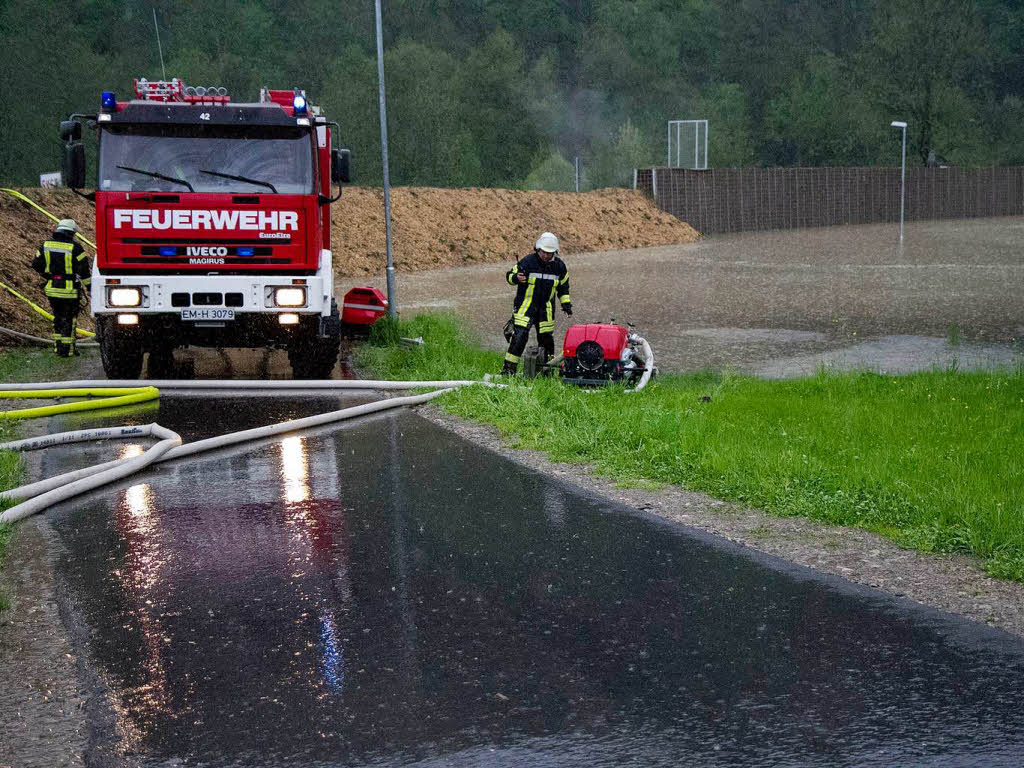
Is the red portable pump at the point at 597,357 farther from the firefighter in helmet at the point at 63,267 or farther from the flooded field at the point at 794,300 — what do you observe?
the firefighter in helmet at the point at 63,267

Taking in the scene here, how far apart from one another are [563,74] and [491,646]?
84.7 meters

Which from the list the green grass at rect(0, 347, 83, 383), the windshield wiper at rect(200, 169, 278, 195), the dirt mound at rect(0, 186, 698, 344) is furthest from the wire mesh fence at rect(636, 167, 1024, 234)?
the windshield wiper at rect(200, 169, 278, 195)

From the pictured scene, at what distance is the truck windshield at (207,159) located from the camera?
12.1m

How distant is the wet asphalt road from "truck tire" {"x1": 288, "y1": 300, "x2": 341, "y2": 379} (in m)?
5.19

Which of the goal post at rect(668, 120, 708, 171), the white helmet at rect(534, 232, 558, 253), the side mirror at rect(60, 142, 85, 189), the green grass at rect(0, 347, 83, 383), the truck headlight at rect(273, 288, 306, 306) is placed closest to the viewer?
the side mirror at rect(60, 142, 85, 189)

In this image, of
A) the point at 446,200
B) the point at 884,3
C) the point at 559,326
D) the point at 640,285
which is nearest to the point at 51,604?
the point at 559,326

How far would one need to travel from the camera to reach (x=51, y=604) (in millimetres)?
5957

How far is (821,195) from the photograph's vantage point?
49.9m

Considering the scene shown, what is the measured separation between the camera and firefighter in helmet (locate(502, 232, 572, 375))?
41.0 feet

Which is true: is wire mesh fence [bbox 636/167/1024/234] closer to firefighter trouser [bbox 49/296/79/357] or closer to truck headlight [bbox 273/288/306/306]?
firefighter trouser [bbox 49/296/79/357]

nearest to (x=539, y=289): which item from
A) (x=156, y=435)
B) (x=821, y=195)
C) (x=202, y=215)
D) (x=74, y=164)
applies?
(x=202, y=215)

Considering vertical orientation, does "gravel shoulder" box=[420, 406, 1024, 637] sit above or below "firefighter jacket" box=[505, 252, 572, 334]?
below

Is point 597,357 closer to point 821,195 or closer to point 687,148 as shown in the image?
point 687,148

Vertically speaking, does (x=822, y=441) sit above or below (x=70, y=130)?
below
